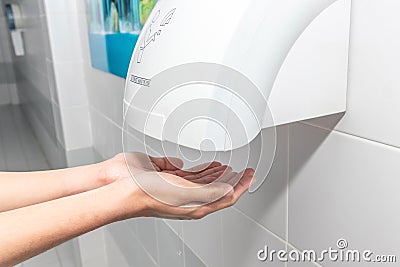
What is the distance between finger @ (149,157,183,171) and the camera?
49 centimetres

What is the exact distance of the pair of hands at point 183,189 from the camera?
47 centimetres

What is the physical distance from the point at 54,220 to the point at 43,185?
205 millimetres

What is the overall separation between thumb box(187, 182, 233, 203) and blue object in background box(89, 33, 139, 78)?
22.3 inches

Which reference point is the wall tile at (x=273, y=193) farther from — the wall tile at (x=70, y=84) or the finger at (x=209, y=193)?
the wall tile at (x=70, y=84)

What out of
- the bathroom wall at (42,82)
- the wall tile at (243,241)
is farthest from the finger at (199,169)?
the bathroom wall at (42,82)

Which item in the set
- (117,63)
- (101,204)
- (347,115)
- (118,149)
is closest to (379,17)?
(347,115)

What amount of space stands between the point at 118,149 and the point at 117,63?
0.30 meters

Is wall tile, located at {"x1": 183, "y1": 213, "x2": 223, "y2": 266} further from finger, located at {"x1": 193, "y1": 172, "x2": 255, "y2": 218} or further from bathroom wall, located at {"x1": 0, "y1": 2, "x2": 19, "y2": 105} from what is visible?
bathroom wall, located at {"x1": 0, "y1": 2, "x2": 19, "y2": 105}

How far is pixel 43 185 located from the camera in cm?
63

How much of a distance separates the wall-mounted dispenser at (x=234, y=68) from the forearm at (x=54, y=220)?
87 millimetres

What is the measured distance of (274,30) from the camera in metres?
0.39

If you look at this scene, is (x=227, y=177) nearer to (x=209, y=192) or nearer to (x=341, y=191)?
(x=209, y=192)

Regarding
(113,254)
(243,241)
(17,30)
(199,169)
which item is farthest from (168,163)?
(17,30)

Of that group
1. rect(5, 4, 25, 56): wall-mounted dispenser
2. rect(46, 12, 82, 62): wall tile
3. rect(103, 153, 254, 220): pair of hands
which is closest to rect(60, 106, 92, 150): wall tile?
rect(46, 12, 82, 62): wall tile
